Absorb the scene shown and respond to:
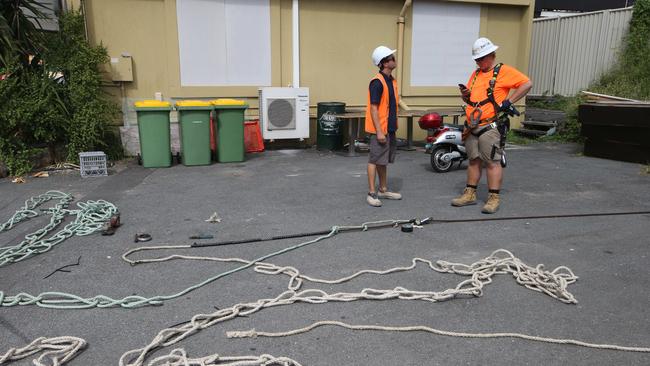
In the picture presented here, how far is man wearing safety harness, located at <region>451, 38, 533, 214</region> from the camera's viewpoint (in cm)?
556

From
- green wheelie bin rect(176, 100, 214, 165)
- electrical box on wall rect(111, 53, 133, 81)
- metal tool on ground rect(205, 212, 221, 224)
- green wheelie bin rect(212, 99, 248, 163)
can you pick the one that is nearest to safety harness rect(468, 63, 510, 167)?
metal tool on ground rect(205, 212, 221, 224)

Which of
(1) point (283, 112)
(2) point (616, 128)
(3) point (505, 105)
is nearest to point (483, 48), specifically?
(3) point (505, 105)

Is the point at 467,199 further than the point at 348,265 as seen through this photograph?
Yes

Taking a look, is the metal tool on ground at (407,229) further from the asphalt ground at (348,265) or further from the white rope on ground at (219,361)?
the white rope on ground at (219,361)

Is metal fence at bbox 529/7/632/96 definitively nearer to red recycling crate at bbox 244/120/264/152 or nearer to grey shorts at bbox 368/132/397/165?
red recycling crate at bbox 244/120/264/152

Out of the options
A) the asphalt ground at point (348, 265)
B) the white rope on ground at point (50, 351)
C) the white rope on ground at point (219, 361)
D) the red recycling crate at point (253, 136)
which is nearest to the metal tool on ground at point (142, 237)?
the asphalt ground at point (348, 265)

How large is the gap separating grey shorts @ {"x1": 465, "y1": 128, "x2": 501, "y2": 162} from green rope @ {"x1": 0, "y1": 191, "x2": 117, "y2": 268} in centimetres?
417

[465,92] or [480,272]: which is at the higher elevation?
[465,92]

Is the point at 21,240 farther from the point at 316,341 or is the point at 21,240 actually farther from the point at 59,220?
the point at 316,341

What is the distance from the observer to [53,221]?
557cm

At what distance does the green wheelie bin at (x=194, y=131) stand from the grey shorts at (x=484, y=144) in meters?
4.86

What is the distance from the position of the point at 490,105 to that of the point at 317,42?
600 cm

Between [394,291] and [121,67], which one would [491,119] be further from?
[121,67]

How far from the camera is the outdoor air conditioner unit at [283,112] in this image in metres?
10.2
